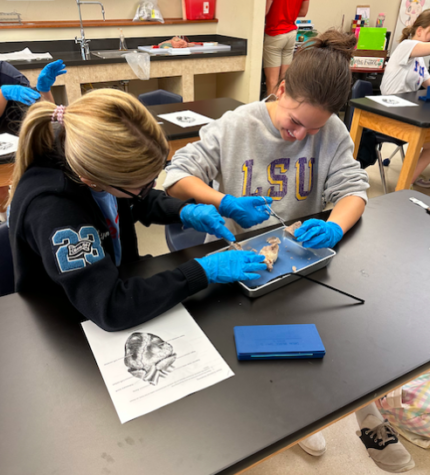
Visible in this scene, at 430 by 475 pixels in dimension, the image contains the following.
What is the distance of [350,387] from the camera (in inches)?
25.0

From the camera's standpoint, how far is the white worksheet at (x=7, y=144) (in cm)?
165

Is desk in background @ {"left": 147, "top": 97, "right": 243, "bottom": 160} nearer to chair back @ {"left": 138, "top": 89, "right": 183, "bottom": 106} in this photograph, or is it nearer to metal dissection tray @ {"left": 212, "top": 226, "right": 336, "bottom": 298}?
chair back @ {"left": 138, "top": 89, "right": 183, "bottom": 106}

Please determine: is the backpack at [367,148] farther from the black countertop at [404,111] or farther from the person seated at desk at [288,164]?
the person seated at desk at [288,164]

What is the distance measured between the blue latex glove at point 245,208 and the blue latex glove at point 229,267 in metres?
0.30

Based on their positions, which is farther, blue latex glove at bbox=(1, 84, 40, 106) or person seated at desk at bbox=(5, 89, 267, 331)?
blue latex glove at bbox=(1, 84, 40, 106)

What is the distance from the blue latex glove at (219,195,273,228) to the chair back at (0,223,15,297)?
59cm

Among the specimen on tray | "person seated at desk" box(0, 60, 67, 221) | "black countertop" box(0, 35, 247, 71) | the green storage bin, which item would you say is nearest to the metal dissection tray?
the specimen on tray

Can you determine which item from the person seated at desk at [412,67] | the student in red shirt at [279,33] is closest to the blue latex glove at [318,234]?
the person seated at desk at [412,67]

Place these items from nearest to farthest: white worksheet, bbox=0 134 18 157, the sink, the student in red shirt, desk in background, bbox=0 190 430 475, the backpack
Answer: desk in background, bbox=0 190 430 475
white worksheet, bbox=0 134 18 157
the backpack
the sink
the student in red shirt

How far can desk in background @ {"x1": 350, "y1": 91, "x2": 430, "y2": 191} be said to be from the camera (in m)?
2.20

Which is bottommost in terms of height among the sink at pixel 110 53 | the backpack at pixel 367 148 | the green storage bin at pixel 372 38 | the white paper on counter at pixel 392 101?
the backpack at pixel 367 148

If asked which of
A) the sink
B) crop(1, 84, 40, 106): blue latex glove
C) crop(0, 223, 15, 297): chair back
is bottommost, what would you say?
crop(0, 223, 15, 297): chair back

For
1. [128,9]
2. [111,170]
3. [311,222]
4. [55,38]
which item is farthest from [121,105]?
[128,9]

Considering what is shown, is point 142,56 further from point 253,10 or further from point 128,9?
point 253,10
